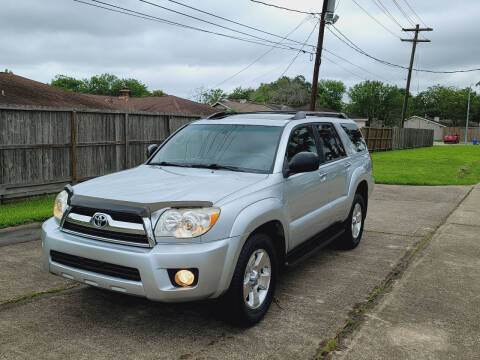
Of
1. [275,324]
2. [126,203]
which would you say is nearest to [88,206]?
[126,203]

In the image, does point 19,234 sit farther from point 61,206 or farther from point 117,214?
point 117,214

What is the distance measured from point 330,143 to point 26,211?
5.59 m

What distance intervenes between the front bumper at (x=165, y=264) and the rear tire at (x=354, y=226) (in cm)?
309

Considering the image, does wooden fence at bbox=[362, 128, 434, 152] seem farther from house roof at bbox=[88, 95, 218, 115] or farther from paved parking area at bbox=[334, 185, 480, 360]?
paved parking area at bbox=[334, 185, 480, 360]

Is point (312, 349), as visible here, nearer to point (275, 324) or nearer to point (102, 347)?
point (275, 324)

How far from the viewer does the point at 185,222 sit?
344 cm

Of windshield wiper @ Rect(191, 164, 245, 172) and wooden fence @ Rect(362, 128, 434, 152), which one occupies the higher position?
windshield wiper @ Rect(191, 164, 245, 172)

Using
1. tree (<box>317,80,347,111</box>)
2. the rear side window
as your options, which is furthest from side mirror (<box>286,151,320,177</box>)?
tree (<box>317,80,347,111</box>)

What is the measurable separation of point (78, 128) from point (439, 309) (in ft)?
27.9

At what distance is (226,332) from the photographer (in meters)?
3.81

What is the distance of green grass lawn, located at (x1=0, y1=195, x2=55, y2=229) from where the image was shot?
7516 mm

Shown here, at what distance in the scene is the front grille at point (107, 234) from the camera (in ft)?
11.3

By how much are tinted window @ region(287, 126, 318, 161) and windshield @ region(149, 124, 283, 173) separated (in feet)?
0.58

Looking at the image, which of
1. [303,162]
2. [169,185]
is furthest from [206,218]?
[303,162]
